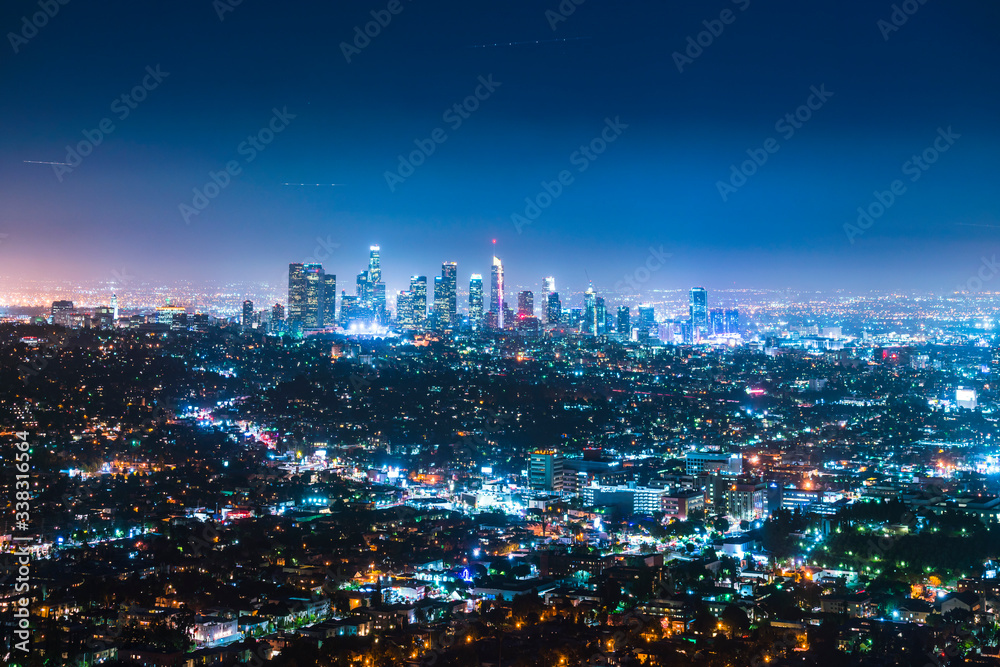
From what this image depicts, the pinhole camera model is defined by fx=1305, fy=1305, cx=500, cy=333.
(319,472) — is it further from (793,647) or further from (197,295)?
(197,295)

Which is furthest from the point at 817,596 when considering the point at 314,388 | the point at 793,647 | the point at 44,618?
the point at 314,388

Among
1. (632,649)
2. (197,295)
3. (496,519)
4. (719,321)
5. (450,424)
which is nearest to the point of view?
(632,649)

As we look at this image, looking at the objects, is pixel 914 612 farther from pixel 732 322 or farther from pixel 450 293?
pixel 732 322

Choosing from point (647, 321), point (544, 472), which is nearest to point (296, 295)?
point (647, 321)

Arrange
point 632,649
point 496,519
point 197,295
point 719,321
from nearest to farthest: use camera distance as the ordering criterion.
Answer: point 632,649 < point 496,519 < point 197,295 < point 719,321

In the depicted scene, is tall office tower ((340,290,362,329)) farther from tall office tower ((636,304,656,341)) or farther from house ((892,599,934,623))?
house ((892,599,934,623))

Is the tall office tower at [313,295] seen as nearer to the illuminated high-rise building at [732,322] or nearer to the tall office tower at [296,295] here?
the tall office tower at [296,295]
